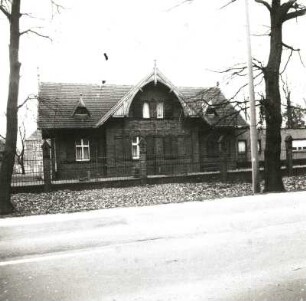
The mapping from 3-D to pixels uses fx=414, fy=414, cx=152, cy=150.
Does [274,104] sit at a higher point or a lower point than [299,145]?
higher

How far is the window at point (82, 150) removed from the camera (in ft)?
91.4

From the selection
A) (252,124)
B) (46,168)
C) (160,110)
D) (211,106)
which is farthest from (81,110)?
(252,124)

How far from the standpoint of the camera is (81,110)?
92.7 feet

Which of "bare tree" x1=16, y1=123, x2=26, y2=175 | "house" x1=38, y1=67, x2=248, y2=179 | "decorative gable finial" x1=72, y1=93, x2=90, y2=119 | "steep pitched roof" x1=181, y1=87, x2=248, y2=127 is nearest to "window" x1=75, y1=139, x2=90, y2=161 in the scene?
"house" x1=38, y1=67, x2=248, y2=179

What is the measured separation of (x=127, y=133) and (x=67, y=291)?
→ 77.7 feet

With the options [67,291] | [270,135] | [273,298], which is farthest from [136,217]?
[270,135]

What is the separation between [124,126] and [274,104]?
15.0 metres

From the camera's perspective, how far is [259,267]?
541 centimetres

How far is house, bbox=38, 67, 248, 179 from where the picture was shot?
1069 inches

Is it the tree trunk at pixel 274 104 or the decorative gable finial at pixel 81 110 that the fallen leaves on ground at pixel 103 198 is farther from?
the decorative gable finial at pixel 81 110

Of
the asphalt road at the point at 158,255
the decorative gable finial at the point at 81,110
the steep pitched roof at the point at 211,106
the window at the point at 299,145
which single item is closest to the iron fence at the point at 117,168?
the steep pitched roof at the point at 211,106

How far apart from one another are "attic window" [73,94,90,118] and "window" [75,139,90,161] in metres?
1.71

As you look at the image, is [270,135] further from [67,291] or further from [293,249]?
[67,291]

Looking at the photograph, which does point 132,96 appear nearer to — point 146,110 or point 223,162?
point 146,110
